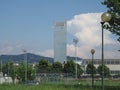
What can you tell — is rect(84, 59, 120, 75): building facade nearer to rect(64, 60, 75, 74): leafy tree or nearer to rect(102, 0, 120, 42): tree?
rect(64, 60, 75, 74): leafy tree

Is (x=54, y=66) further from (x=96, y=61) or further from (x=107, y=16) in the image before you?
(x=107, y=16)

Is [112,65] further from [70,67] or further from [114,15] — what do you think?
[114,15]

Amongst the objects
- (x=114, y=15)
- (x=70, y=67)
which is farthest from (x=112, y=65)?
(x=114, y=15)

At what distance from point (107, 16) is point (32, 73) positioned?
86.7 meters

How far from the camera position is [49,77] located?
8706 cm

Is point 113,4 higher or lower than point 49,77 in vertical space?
higher

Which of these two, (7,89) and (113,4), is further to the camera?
(113,4)

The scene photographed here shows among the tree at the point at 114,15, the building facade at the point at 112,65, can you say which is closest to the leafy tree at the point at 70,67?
the building facade at the point at 112,65

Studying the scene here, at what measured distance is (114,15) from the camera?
34.7 metres

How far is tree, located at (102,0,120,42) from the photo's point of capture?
34531 millimetres

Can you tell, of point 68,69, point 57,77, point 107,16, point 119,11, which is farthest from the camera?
point 68,69

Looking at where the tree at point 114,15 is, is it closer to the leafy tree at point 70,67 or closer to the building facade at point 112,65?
the leafy tree at point 70,67

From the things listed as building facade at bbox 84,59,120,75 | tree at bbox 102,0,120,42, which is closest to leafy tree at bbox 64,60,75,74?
building facade at bbox 84,59,120,75

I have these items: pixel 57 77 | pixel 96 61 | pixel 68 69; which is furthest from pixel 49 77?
pixel 96 61
